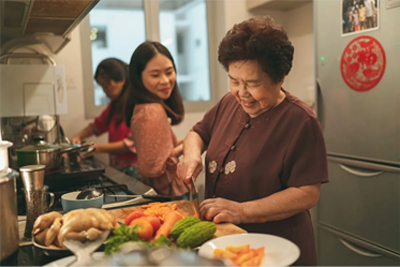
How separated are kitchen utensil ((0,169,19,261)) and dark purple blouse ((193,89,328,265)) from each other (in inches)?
25.5

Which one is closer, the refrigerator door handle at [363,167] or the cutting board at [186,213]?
the cutting board at [186,213]

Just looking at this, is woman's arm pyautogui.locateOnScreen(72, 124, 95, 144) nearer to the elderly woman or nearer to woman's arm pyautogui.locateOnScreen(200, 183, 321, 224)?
the elderly woman

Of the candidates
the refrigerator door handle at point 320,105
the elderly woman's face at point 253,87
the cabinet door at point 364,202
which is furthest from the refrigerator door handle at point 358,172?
the elderly woman's face at point 253,87

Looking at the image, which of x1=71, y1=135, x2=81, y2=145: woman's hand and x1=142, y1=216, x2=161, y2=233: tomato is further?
x1=71, y1=135, x2=81, y2=145: woman's hand

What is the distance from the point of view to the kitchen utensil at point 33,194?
993 millimetres

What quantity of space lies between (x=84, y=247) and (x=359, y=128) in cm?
165

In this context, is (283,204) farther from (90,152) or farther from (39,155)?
(90,152)

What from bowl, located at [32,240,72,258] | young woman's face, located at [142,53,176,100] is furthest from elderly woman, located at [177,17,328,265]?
young woman's face, located at [142,53,176,100]

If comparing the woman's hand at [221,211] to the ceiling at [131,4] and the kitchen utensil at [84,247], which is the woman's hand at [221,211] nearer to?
the kitchen utensil at [84,247]

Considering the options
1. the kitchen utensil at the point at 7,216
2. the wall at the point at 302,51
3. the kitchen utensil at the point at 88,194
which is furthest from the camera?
the wall at the point at 302,51

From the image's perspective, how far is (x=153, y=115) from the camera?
5.75 feet

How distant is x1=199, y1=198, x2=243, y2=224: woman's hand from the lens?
100 centimetres

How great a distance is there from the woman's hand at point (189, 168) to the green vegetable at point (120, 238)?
1.31 ft

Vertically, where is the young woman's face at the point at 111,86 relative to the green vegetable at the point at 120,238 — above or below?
above
